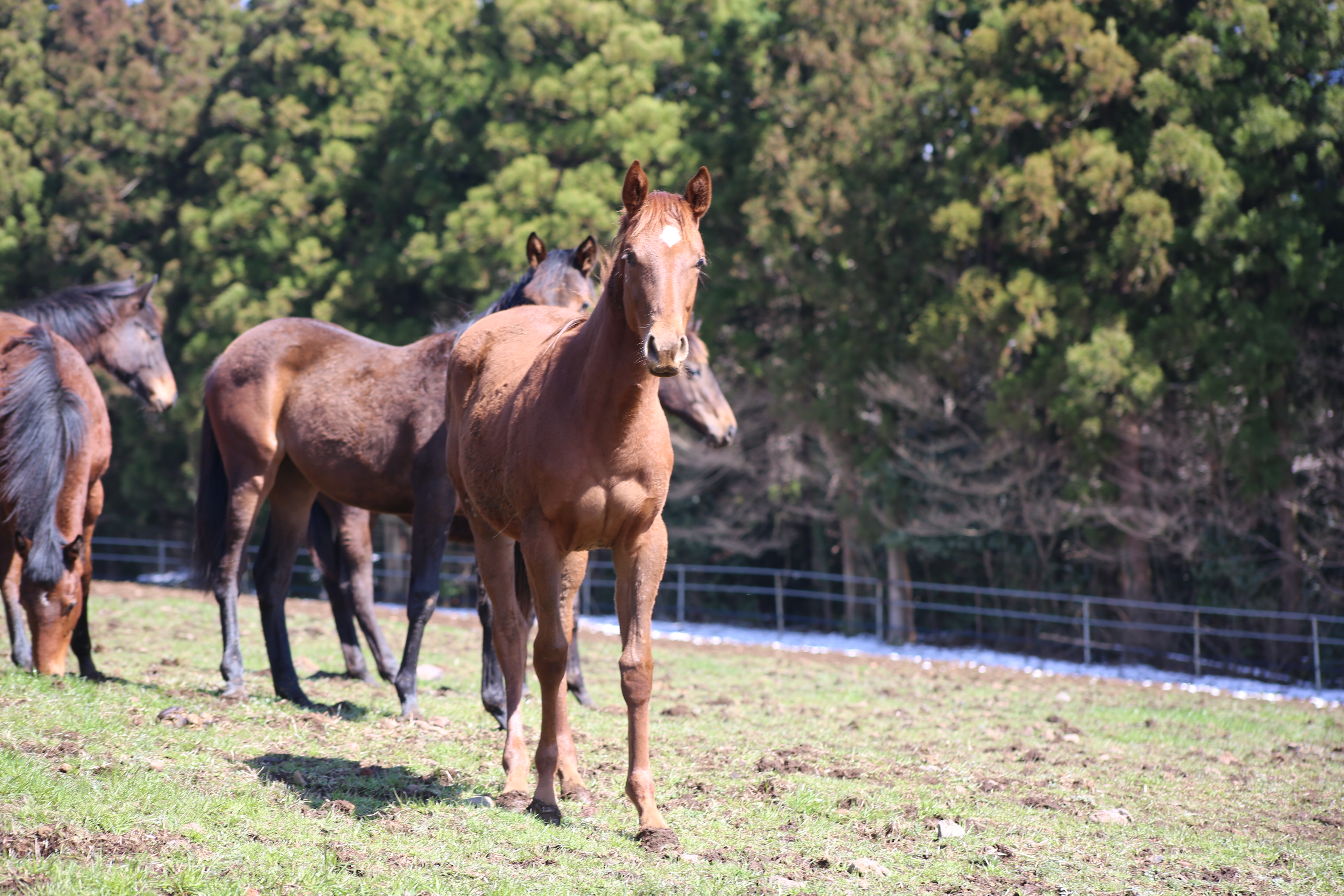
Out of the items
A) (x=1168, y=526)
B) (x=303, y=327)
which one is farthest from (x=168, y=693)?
(x=1168, y=526)

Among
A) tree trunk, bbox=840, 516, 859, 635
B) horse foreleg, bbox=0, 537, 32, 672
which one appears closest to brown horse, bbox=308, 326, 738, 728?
horse foreleg, bbox=0, 537, 32, 672

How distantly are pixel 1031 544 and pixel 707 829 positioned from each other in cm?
1395

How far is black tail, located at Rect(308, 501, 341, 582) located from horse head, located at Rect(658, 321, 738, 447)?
2.86 meters

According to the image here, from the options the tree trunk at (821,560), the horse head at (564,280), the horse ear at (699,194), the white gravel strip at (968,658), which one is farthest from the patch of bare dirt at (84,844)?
the tree trunk at (821,560)

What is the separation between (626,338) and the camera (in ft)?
14.2

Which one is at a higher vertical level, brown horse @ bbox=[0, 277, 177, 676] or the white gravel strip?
brown horse @ bbox=[0, 277, 177, 676]

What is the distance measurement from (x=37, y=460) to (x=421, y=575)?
87.4 inches

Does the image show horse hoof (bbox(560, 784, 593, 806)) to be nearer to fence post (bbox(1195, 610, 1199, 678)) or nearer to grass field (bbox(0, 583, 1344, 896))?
grass field (bbox(0, 583, 1344, 896))

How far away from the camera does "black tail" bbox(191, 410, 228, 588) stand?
7363mm

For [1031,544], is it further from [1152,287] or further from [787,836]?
[787,836]

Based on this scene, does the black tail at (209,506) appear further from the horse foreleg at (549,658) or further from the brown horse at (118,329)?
the horse foreleg at (549,658)

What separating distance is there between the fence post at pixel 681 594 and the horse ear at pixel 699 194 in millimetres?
14614

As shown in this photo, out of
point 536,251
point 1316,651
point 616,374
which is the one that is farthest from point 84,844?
point 1316,651

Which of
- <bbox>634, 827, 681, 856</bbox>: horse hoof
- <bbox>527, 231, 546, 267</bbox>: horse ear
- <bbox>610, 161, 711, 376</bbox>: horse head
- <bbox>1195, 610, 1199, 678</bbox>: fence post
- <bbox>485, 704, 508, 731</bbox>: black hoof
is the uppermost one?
<bbox>527, 231, 546, 267</bbox>: horse ear
